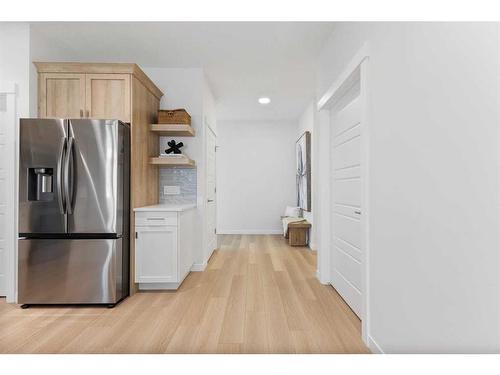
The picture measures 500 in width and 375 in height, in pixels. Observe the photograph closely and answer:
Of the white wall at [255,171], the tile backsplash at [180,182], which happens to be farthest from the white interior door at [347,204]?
the white wall at [255,171]

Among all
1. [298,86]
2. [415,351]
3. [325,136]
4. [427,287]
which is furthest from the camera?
[298,86]

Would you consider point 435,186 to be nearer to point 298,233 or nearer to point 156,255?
point 156,255

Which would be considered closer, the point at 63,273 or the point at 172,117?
the point at 63,273

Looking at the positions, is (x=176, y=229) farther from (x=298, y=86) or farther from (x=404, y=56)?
(x=298, y=86)

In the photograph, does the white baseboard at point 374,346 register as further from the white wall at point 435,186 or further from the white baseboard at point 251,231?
the white baseboard at point 251,231

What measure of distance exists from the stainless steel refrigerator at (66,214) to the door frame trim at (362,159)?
210cm

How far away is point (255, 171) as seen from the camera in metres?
7.77

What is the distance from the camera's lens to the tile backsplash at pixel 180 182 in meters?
4.32

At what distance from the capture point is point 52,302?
118 inches

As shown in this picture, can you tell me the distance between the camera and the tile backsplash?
4.32 m

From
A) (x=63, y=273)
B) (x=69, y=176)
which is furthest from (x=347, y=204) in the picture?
(x=63, y=273)

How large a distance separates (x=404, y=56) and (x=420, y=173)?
2.02 feet

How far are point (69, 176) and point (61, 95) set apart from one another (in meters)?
0.91

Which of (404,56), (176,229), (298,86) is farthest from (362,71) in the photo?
(298,86)
